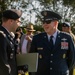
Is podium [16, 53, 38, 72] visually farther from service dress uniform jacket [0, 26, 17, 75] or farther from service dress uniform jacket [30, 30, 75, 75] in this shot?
service dress uniform jacket [30, 30, 75, 75]

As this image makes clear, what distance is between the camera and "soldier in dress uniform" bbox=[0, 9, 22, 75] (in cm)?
444

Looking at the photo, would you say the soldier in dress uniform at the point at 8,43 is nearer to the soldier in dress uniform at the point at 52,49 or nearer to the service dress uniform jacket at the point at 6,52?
the service dress uniform jacket at the point at 6,52

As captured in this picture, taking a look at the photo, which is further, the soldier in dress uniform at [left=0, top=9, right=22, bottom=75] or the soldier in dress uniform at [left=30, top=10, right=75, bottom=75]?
the soldier in dress uniform at [left=30, top=10, right=75, bottom=75]

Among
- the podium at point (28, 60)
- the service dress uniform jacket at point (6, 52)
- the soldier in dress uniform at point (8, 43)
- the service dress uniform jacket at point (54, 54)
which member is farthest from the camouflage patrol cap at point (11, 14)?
the service dress uniform jacket at point (54, 54)

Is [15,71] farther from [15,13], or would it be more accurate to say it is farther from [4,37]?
[15,13]

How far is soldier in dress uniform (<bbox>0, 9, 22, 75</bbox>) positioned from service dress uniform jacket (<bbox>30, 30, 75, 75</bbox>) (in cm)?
68

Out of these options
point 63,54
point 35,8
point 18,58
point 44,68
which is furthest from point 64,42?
point 35,8

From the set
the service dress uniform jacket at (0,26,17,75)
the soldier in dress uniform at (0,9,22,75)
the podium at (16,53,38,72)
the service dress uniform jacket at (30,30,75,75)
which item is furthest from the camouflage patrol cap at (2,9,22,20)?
the service dress uniform jacket at (30,30,75,75)

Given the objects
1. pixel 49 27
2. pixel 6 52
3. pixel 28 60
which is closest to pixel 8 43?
pixel 6 52

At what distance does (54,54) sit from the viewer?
5219 millimetres

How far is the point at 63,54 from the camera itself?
5246 mm

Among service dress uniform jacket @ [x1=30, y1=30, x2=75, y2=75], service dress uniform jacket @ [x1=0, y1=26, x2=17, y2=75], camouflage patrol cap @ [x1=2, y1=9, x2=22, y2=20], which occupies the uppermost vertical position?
camouflage patrol cap @ [x1=2, y1=9, x2=22, y2=20]

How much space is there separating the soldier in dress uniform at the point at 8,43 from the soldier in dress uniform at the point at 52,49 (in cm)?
66

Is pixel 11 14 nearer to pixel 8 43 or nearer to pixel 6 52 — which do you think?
pixel 8 43
